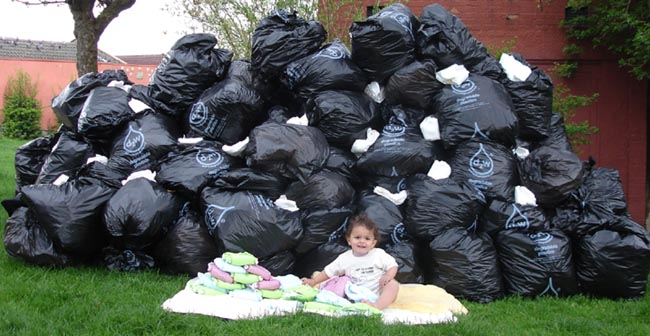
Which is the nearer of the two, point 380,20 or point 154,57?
point 380,20

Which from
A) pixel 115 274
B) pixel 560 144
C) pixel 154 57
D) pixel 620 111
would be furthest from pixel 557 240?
pixel 154 57

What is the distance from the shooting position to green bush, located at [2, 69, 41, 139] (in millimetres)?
17000

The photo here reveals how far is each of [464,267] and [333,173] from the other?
1117 mm

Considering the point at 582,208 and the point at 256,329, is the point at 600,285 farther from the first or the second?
the point at 256,329

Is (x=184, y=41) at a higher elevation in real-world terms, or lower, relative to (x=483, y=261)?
higher

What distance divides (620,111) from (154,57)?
2994cm

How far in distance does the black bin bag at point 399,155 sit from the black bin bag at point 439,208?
0.66 ft

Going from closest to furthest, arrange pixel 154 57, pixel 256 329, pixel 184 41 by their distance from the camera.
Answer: pixel 256 329 < pixel 184 41 < pixel 154 57

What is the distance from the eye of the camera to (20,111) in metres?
17.1

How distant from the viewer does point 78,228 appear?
413 centimetres

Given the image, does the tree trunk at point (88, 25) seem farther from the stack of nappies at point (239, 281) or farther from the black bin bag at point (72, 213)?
the stack of nappies at point (239, 281)

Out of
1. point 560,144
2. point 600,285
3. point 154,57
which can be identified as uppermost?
point 560,144

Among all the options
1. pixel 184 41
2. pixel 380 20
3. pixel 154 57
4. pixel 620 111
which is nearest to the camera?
pixel 380 20

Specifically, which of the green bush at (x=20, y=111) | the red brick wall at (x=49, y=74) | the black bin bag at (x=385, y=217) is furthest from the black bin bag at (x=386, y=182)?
the green bush at (x=20, y=111)
